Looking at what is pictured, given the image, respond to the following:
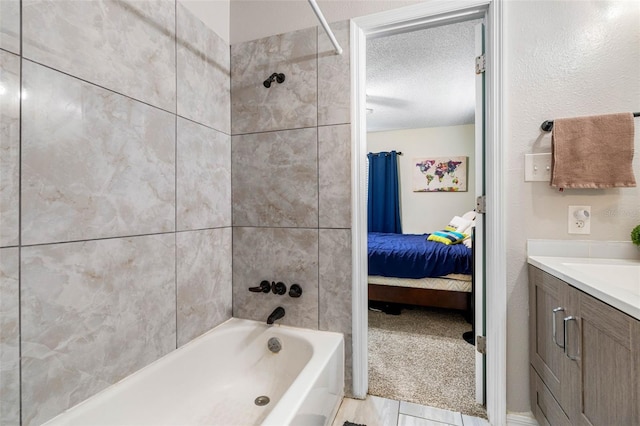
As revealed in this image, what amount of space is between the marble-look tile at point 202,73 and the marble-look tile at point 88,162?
0.21m

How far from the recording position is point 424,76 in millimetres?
2941

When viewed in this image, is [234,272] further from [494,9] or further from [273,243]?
[494,9]

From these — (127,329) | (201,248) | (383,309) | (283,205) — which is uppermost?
(283,205)

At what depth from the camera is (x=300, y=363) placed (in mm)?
1510

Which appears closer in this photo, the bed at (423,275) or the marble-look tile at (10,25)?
the marble-look tile at (10,25)

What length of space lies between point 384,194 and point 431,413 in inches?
151

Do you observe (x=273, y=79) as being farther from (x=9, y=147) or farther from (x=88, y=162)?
(x=9, y=147)

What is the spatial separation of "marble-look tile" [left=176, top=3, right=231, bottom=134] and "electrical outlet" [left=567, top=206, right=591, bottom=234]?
1863 millimetres

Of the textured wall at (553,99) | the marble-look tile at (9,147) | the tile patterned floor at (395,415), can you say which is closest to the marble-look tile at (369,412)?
the tile patterned floor at (395,415)

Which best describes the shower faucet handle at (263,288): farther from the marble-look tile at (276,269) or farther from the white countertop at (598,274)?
the white countertop at (598,274)

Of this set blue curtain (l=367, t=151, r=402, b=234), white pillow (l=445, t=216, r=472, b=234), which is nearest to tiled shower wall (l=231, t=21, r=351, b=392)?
white pillow (l=445, t=216, r=472, b=234)

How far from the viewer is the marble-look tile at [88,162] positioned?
866 mm

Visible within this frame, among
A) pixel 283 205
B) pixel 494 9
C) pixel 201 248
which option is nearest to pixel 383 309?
pixel 283 205

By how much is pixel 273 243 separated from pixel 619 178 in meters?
1.65
